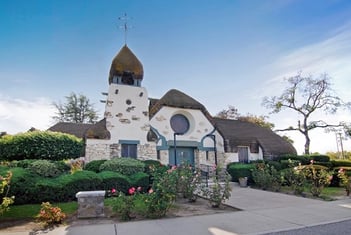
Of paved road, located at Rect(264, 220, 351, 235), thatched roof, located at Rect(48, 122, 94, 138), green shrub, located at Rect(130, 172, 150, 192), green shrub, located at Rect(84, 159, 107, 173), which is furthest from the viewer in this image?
thatched roof, located at Rect(48, 122, 94, 138)

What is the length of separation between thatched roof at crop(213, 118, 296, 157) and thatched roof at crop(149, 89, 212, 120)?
6.85 feet

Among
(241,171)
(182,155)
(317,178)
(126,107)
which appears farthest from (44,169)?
(317,178)

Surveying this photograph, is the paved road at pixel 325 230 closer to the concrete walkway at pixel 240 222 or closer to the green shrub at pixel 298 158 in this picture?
the concrete walkway at pixel 240 222

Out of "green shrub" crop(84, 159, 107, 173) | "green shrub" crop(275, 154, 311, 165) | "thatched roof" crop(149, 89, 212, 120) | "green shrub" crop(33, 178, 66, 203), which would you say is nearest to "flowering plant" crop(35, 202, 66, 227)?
"green shrub" crop(33, 178, 66, 203)

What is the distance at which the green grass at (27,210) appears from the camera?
7.04 m

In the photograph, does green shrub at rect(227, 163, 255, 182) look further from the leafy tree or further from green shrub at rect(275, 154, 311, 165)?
the leafy tree

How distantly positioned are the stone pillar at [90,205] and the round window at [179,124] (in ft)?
35.4

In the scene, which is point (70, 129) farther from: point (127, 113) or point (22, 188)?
point (22, 188)

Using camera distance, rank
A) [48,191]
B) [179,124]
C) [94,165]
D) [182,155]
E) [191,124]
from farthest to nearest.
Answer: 1. [191,124]
2. [179,124]
3. [182,155]
4. [94,165]
5. [48,191]

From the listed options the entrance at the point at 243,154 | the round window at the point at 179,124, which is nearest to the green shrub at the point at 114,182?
the round window at the point at 179,124

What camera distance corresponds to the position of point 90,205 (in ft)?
23.2

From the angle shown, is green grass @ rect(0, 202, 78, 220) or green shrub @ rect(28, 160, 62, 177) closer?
green grass @ rect(0, 202, 78, 220)

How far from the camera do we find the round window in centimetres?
1783

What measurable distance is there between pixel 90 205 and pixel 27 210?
2224 millimetres
